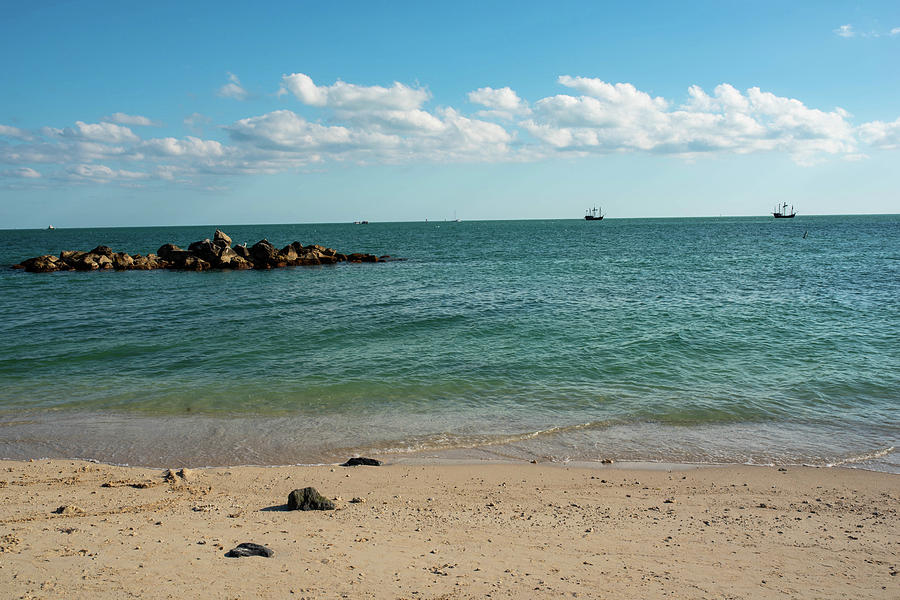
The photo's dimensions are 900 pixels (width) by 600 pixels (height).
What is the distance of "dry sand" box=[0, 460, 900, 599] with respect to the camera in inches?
218

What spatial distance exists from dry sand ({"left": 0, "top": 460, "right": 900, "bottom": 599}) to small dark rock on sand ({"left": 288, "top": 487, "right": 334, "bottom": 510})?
124 mm

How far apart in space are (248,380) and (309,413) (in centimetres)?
362

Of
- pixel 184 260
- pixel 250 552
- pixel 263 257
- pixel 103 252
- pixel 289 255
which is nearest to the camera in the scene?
pixel 250 552

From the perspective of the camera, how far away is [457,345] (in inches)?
746

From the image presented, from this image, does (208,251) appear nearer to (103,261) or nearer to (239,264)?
(239,264)

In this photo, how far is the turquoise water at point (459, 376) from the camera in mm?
10719

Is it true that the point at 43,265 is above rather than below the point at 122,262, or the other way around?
below

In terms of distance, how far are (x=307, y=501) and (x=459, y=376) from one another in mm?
8050

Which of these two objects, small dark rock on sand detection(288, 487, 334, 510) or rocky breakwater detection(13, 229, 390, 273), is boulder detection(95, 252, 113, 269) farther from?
small dark rock on sand detection(288, 487, 334, 510)

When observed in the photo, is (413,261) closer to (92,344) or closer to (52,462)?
(92,344)

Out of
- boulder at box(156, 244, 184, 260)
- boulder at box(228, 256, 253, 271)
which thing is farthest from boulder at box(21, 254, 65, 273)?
boulder at box(228, 256, 253, 271)

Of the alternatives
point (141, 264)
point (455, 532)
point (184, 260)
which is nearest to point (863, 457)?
Result: point (455, 532)

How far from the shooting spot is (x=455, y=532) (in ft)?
22.7

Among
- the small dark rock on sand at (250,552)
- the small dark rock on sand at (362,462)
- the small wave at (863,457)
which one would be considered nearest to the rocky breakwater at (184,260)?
the small dark rock on sand at (362,462)
